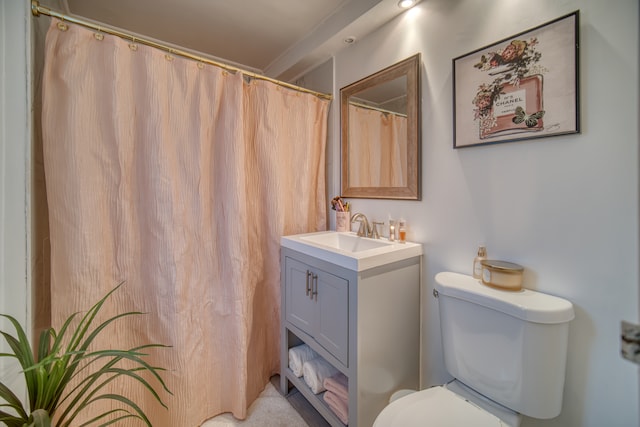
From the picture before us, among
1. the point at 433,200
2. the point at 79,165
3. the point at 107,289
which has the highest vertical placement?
the point at 79,165

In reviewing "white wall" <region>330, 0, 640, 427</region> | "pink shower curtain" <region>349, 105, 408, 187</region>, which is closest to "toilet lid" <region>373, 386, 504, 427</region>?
"white wall" <region>330, 0, 640, 427</region>

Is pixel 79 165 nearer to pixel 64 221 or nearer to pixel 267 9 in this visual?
pixel 64 221

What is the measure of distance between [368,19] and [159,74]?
3.68ft

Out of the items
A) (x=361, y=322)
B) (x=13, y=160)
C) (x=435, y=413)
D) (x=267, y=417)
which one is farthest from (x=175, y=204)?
(x=435, y=413)

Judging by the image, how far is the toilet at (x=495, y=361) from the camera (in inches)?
34.5

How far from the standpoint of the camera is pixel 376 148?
162 cm

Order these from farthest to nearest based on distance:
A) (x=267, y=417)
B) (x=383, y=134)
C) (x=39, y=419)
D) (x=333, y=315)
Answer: (x=383, y=134) < (x=267, y=417) < (x=333, y=315) < (x=39, y=419)

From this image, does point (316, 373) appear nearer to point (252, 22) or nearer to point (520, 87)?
point (520, 87)

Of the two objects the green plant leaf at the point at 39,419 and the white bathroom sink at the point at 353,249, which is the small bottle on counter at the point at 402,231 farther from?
the green plant leaf at the point at 39,419

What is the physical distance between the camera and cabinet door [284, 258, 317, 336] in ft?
4.53

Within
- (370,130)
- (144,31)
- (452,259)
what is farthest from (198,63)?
(452,259)

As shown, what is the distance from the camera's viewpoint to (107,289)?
3.91 ft

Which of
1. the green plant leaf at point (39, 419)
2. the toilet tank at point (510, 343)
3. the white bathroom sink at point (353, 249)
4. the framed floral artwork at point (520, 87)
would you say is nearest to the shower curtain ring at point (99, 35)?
the white bathroom sink at point (353, 249)

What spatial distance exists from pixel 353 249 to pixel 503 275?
0.78 m
